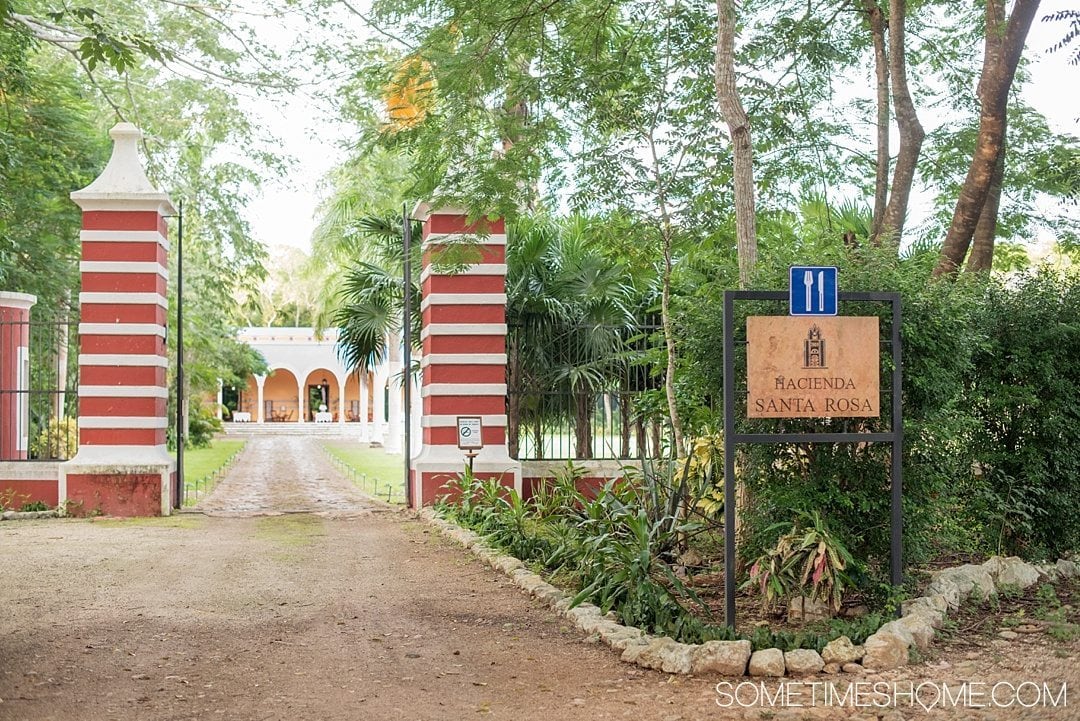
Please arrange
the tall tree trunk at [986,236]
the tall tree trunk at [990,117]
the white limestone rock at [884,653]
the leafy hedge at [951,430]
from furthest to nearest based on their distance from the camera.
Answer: the tall tree trunk at [986,236], the tall tree trunk at [990,117], the leafy hedge at [951,430], the white limestone rock at [884,653]

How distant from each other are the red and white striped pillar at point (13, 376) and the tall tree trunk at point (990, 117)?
11.5m

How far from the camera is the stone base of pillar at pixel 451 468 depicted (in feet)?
43.4

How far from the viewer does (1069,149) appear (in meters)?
12.3

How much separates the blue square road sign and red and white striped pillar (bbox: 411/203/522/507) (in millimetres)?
7117

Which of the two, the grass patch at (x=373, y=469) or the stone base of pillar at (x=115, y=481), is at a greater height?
the stone base of pillar at (x=115, y=481)

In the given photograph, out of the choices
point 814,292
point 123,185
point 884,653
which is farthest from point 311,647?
point 123,185

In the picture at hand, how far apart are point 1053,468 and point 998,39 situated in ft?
14.8

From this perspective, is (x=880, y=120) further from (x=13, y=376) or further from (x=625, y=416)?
(x=13, y=376)

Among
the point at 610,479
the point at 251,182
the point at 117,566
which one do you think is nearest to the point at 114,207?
the point at 117,566

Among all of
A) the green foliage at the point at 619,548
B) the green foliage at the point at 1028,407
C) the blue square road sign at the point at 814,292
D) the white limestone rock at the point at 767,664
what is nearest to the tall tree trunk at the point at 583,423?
the green foliage at the point at 619,548

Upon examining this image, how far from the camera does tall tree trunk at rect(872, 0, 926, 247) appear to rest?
10672mm

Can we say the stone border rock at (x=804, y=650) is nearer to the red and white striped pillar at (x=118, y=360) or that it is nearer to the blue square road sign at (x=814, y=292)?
the blue square road sign at (x=814, y=292)

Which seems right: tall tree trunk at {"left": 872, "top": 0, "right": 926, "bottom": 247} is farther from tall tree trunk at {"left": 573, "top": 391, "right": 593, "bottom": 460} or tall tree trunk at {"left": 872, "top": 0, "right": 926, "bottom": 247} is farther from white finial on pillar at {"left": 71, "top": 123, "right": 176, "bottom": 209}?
white finial on pillar at {"left": 71, "top": 123, "right": 176, "bottom": 209}

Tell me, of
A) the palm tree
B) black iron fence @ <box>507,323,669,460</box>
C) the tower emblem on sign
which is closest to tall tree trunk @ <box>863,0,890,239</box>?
black iron fence @ <box>507,323,669,460</box>
